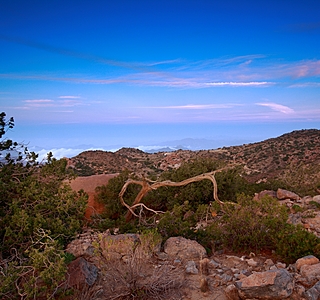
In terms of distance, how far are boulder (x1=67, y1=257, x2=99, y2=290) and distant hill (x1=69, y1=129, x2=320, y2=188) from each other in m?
15.3

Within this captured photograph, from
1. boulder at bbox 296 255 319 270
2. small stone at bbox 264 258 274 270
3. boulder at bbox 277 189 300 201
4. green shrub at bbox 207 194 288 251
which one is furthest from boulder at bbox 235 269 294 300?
boulder at bbox 277 189 300 201

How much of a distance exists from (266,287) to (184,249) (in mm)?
1936

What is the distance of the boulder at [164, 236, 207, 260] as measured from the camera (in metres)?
→ 5.64

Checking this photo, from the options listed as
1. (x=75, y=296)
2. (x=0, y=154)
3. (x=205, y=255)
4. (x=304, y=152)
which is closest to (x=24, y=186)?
(x=0, y=154)

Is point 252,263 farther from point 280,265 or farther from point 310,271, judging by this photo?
point 310,271

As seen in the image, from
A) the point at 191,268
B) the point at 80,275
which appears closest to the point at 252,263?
the point at 191,268

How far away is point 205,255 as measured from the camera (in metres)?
5.71

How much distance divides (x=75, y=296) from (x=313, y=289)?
3.04 meters

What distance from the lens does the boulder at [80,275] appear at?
4.40m

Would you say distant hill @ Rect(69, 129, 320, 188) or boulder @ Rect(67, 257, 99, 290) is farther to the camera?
distant hill @ Rect(69, 129, 320, 188)

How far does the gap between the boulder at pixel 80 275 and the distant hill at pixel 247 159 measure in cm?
1534

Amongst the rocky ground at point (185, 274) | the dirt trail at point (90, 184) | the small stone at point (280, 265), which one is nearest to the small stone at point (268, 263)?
the rocky ground at point (185, 274)

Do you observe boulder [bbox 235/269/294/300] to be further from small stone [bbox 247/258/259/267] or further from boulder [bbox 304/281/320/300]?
small stone [bbox 247/258/259/267]

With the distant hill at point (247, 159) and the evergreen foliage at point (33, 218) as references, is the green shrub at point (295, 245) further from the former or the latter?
the distant hill at point (247, 159)
